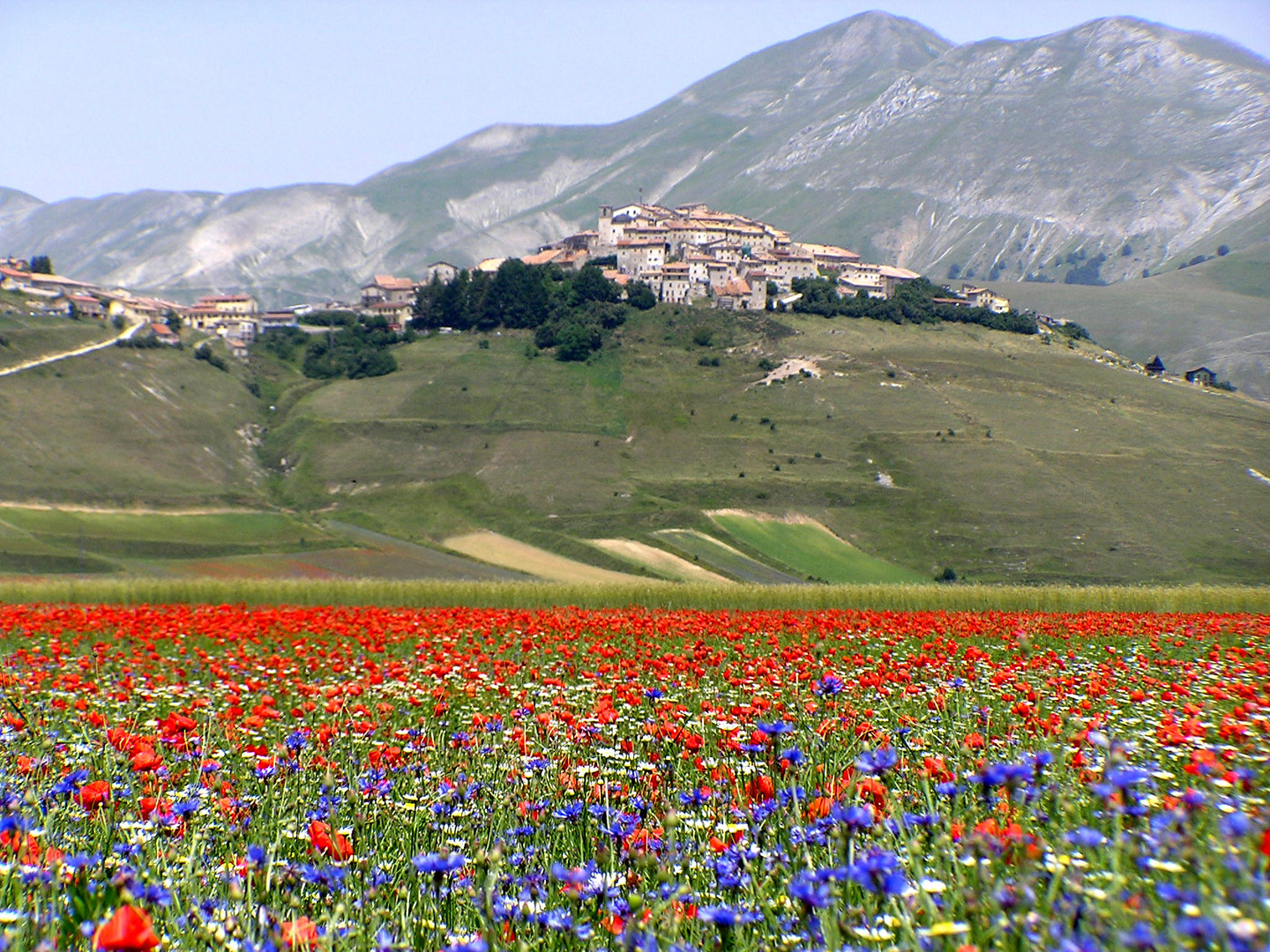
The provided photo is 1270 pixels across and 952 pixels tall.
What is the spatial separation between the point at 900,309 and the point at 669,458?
235ft

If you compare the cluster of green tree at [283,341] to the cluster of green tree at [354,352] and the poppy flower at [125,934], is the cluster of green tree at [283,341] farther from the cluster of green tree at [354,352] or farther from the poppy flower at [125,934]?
the poppy flower at [125,934]

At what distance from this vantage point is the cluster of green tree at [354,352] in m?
155

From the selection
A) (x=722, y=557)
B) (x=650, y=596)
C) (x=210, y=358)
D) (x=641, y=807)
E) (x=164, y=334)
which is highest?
(x=164, y=334)

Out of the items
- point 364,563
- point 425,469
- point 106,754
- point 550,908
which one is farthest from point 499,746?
point 425,469

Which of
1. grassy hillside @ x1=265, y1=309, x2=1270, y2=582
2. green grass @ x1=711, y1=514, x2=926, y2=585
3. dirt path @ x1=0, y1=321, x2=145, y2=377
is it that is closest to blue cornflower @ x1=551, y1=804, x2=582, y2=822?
green grass @ x1=711, y1=514, x2=926, y2=585

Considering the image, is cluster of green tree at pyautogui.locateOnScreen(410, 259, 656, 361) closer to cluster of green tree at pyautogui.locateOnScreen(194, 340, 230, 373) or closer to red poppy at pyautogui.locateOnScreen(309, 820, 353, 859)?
cluster of green tree at pyautogui.locateOnScreen(194, 340, 230, 373)

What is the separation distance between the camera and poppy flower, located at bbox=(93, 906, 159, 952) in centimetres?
342

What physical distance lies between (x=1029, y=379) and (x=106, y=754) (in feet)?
498

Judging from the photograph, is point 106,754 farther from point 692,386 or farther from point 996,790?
point 692,386

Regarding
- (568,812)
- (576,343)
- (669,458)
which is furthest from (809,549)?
(568,812)

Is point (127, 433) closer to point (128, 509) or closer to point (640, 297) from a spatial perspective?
point (128, 509)

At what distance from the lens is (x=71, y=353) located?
441 ft

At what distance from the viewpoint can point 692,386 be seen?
472 feet

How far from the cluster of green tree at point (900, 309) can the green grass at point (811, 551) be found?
77606 millimetres
